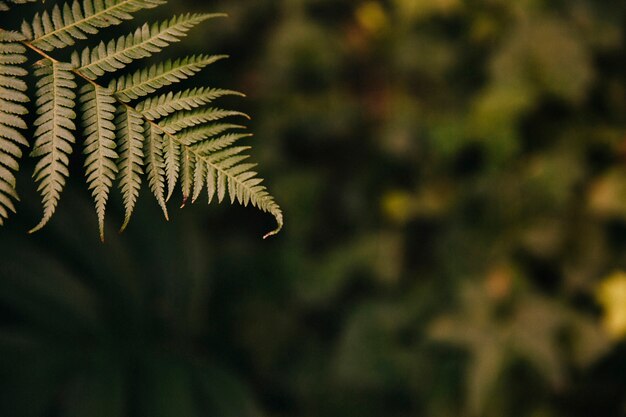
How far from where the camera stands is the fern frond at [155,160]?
0.68m

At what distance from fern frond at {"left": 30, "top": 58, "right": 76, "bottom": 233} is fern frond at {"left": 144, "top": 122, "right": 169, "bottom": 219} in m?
0.08

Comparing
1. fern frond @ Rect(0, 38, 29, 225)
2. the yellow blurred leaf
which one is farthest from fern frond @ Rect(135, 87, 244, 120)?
the yellow blurred leaf

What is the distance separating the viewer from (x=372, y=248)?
197 centimetres

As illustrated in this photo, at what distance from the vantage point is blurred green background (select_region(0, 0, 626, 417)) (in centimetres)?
148

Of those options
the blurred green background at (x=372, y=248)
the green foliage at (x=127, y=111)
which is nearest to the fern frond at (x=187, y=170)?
the green foliage at (x=127, y=111)

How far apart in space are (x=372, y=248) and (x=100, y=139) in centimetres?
138

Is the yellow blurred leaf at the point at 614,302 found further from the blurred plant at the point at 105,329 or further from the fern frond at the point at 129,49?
the fern frond at the point at 129,49

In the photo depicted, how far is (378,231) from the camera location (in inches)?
78.9

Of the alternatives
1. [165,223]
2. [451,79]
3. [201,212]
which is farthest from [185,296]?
[451,79]

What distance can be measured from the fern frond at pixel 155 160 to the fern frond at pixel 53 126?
84mm

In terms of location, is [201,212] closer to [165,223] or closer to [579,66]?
[165,223]

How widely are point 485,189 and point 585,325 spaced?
1.58 feet

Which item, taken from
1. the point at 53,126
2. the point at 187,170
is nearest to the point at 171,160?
the point at 187,170

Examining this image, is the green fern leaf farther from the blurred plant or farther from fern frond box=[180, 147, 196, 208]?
the blurred plant
